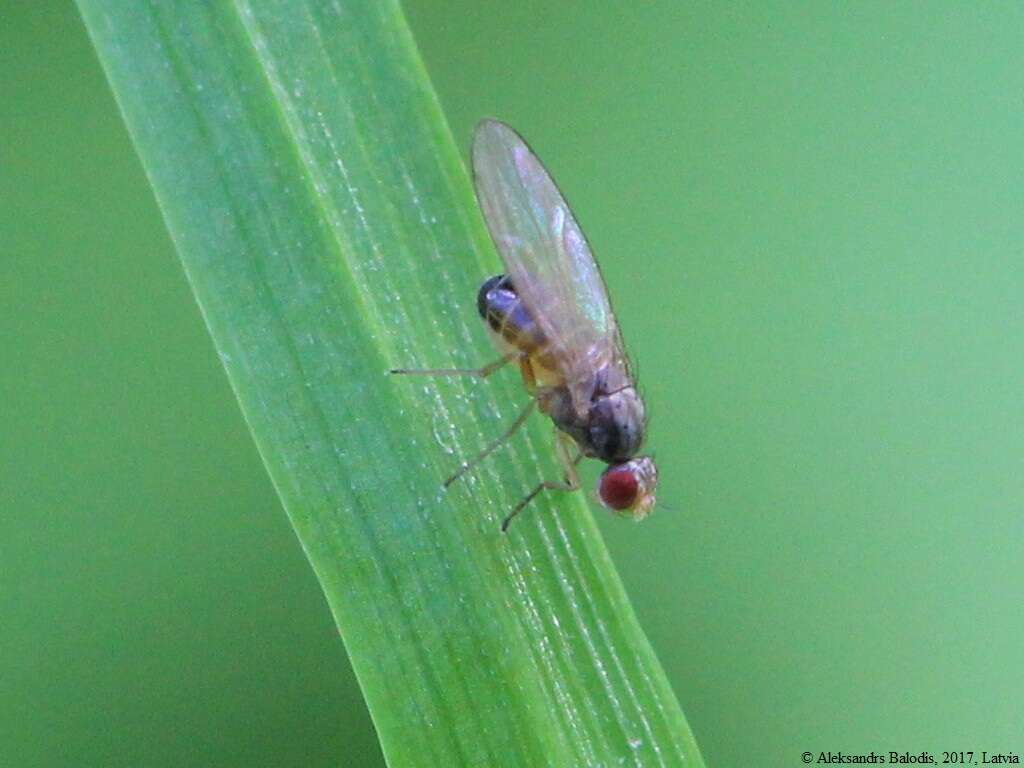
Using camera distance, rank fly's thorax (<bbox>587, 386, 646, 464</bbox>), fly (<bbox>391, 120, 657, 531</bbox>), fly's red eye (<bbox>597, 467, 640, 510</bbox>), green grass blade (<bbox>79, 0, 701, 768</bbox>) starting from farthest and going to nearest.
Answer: fly's thorax (<bbox>587, 386, 646, 464</bbox>), fly's red eye (<bbox>597, 467, 640, 510</bbox>), fly (<bbox>391, 120, 657, 531</bbox>), green grass blade (<bbox>79, 0, 701, 768</bbox>)

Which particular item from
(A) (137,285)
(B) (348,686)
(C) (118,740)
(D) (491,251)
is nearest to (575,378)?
(D) (491,251)

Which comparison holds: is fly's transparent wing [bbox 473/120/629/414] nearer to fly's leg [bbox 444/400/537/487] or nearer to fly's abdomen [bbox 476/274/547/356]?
fly's abdomen [bbox 476/274/547/356]

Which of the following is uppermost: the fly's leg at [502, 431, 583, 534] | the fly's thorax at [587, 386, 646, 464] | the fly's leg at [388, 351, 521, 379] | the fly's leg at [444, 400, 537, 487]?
the fly's leg at [388, 351, 521, 379]

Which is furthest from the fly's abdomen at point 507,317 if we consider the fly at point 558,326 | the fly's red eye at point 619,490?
the fly's red eye at point 619,490

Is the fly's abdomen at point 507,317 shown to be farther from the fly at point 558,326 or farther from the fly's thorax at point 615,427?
the fly's thorax at point 615,427

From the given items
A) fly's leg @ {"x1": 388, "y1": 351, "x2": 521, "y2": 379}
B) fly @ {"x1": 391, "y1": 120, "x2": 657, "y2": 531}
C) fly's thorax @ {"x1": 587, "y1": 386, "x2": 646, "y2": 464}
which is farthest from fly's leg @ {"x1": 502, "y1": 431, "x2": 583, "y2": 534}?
fly's thorax @ {"x1": 587, "y1": 386, "x2": 646, "y2": 464}

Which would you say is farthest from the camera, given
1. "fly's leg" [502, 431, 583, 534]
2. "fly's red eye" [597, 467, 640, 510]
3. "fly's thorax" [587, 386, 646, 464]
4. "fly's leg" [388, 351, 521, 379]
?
"fly's thorax" [587, 386, 646, 464]

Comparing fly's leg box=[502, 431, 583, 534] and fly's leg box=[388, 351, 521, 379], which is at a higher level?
fly's leg box=[388, 351, 521, 379]
